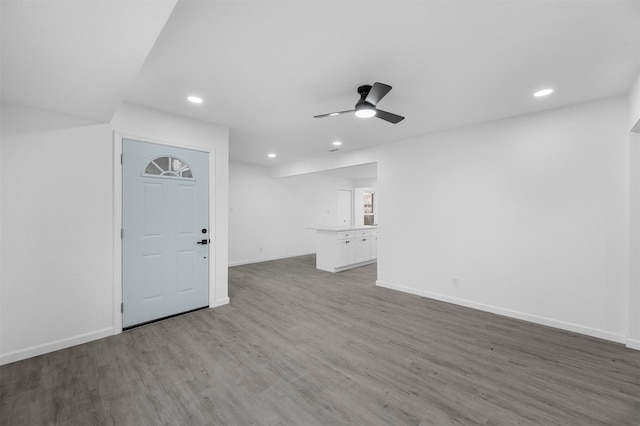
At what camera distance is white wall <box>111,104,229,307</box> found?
324cm

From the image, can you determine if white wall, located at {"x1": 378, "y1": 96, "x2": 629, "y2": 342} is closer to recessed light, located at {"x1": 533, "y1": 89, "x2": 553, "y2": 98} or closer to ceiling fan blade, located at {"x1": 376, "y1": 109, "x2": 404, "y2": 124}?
recessed light, located at {"x1": 533, "y1": 89, "x2": 553, "y2": 98}

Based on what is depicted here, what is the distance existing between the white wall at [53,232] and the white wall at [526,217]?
4192 millimetres

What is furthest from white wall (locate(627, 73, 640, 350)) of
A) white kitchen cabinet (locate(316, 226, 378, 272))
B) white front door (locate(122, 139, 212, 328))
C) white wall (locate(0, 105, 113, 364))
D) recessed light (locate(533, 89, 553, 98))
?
white wall (locate(0, 105, 113, 364))

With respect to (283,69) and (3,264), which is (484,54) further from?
(3,264)

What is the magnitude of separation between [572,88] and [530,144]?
81 centimetres

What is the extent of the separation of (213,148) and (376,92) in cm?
245

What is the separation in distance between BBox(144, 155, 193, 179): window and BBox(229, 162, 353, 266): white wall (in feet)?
10.4

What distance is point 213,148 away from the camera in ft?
12.2

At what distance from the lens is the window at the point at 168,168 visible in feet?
10.6

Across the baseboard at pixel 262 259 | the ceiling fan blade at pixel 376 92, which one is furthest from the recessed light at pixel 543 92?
the baseboard at pixel 262 259

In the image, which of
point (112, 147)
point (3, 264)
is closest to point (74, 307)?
point (3, 264)

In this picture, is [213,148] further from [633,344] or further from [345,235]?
[633,344]

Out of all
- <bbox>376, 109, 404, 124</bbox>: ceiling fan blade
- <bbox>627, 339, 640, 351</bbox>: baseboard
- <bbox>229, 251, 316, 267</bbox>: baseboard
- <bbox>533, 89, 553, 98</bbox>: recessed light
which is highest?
<bbox>533, 89, 553, 98</bbox>: recessed light

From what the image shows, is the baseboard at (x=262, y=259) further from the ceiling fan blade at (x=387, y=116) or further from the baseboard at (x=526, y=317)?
the ceiling fan blade at (x=387, y=116)
